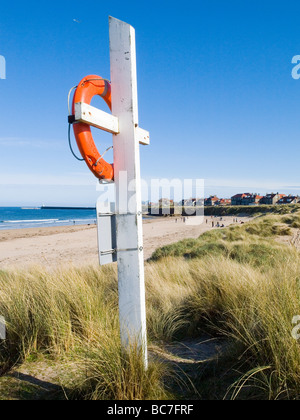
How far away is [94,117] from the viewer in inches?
90.4

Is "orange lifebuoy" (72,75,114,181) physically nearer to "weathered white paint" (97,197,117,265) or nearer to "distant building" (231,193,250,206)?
"weathered white paint" (97,197,117,265)

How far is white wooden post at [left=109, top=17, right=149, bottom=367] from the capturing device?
8.30 feet

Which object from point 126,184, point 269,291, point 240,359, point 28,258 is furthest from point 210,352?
point 28,258

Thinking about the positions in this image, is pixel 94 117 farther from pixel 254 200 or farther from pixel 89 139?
pixel 254 200

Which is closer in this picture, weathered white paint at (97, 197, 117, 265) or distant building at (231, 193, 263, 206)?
weathered white paint at (97, 197, 117, 265)

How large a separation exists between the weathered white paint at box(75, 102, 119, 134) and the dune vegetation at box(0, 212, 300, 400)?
1721 mm

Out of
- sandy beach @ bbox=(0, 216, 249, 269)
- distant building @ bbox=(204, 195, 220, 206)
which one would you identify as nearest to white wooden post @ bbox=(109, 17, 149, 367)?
sandy beach @ bbox=(0, 216, 249, 269)

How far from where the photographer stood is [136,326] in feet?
8.27

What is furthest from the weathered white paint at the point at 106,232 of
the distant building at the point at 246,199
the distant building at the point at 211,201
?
the distant building at the point at 211,201

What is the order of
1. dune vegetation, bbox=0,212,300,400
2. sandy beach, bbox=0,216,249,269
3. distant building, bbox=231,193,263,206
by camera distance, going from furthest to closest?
1. distant building, bbox=231,193,263,206
2. sandy beach, bbox=0,216,249,269
3. dune vegetation, bbox=0,212,300,400

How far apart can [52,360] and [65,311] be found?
1.72 feet

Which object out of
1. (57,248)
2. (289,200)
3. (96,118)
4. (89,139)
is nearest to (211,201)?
Answer: (289,200)

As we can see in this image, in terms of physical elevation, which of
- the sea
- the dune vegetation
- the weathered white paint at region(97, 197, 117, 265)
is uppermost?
the weathered white paint at region(97, 197, 117, 265)
